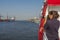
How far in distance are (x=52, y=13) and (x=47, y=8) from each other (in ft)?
→ 15.4

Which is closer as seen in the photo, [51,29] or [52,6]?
[51,29]

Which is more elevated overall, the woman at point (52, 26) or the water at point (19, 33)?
the woman at point (52, 26)

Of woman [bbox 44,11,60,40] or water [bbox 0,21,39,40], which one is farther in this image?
water [bbox 0,21,39,40]

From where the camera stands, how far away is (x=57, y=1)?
1316cm

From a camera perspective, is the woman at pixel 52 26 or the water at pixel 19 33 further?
the water at pixel 19 33

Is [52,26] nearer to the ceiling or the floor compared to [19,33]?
nearer to the ceiling

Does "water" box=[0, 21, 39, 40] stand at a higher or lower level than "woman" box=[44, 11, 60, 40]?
lower

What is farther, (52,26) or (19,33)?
(19,33)

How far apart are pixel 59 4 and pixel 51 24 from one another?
466 cm

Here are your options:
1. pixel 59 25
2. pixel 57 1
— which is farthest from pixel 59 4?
pixel 59 25

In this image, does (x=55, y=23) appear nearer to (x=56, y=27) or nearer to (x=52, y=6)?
(x=56, y=27)

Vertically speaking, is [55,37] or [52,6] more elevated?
[52,6]

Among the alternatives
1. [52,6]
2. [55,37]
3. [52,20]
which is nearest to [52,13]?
[52,20]

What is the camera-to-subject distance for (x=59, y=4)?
1316 cm
